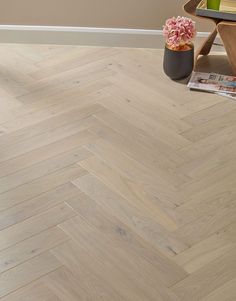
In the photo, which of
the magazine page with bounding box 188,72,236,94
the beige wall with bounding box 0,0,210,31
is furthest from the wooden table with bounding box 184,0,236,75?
the beige wall with bounding box 0,0,210,31

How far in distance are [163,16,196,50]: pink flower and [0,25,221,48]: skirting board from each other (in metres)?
0.34

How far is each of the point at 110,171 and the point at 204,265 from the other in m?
0.57

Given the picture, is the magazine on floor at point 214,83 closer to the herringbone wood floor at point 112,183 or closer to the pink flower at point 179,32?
the herringbone wood floor at point 112,183

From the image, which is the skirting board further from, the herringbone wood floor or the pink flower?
the pink flower

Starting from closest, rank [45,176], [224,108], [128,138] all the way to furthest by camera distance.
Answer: [45,176] → [128,138] → [224,108]

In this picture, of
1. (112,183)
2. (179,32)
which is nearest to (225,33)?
(179,32)

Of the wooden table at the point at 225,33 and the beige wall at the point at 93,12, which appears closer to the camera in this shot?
the wooden table at the point at 225,33

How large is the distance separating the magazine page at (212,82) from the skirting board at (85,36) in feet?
1.07

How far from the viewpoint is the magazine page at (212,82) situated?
281cm

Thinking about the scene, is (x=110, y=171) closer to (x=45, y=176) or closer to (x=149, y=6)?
(x=45, y=176)

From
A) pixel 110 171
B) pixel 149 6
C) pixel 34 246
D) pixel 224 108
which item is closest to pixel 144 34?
pixel 149 6

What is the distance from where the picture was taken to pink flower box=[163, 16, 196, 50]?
9.07 feet

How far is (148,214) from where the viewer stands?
210cm

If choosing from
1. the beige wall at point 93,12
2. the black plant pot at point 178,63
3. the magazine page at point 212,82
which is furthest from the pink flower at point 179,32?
the beige wall at point 93,12
